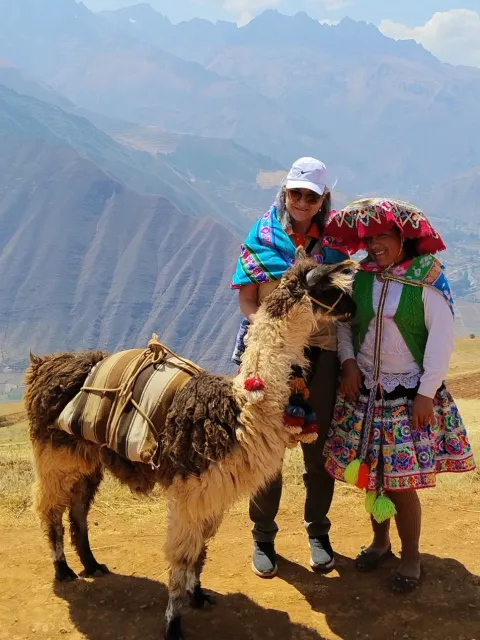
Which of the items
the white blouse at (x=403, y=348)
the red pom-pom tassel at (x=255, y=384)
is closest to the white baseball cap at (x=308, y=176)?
the white blouse at (x=403, y=348)

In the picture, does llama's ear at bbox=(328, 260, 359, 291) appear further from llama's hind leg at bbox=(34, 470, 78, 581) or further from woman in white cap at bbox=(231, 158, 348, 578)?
llama's hind leg at bbox=(34, 470, 78, 581)

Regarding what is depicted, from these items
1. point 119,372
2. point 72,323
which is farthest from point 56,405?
point 72,323

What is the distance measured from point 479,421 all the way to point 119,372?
443 inches

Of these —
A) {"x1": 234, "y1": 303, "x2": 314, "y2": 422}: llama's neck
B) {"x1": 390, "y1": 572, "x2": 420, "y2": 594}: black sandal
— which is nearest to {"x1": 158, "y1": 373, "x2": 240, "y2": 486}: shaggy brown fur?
{"x1": 234, "y1": 303, "x2": 314, "y2": 422}: llama's neck

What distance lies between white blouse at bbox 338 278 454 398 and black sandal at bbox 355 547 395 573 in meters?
1.33

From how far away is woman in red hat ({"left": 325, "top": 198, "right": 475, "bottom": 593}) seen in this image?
3.44 metres

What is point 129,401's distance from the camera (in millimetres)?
3496

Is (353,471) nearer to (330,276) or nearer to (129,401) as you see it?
(330,276)

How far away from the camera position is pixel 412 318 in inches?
137

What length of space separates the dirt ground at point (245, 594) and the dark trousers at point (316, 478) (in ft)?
1.03

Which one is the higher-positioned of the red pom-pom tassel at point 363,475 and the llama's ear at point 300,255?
the llama's ear at point 300,255

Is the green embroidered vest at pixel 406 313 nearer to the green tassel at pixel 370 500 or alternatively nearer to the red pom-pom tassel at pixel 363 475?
the red pom-pom tassel at pixel 363 475

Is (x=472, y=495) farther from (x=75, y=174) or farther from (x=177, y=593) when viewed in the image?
(x=75, y=174)

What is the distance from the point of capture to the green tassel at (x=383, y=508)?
3578 millimetres
